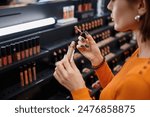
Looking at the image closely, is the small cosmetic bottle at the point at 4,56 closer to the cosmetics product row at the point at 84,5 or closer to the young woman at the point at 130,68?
the young woman at the point at 130,68

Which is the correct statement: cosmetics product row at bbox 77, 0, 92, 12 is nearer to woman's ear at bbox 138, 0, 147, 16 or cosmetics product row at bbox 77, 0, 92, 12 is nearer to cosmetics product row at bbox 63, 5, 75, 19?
cosmetics product row at bbox 63, 5, 75, 19

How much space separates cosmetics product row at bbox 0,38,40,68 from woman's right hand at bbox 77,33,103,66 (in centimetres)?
52

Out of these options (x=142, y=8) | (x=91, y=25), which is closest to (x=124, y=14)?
(x=142, y=8)

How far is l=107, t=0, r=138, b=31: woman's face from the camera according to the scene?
0.77 meters

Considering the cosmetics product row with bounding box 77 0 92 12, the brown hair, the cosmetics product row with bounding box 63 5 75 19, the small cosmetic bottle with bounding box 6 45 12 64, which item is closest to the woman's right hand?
the brown hair

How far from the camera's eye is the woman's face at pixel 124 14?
774 millimetres

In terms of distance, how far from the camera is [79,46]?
1.08m

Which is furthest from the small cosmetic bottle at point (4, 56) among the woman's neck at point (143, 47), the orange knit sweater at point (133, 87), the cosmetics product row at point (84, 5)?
the cosmetics product row at point (84, 5)

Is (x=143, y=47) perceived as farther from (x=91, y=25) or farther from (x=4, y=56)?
(x=91, y=25)

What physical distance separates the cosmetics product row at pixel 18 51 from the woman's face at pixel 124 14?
0.78 m

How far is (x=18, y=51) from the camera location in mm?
1470

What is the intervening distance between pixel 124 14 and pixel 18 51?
0.85 m

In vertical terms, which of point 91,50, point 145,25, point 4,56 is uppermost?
point 145,25

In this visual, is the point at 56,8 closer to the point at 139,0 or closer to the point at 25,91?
the point at 25,91
